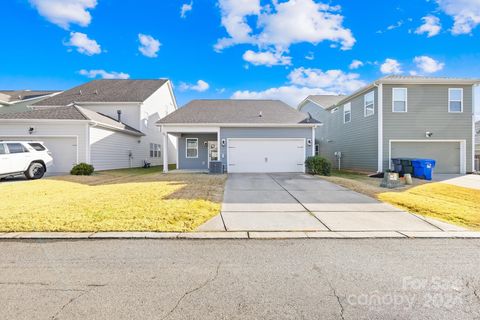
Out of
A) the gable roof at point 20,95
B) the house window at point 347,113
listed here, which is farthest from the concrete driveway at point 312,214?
the gable roof at point 20,95

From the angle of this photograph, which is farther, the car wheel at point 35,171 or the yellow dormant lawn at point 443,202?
the car wheel at point 35,171

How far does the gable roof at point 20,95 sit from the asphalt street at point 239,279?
29545 millimetres

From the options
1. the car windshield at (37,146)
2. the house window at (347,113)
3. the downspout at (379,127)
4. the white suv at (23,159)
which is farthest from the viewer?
the house window at (347,113)

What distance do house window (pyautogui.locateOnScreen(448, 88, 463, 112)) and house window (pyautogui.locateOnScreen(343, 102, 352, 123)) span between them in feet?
17.5

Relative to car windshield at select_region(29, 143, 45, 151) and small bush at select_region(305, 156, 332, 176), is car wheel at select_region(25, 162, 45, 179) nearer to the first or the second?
car windshield at select_region(29, 143, 45, 151)

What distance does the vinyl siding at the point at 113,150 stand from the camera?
14781 millimetres

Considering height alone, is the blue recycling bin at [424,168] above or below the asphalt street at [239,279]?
above

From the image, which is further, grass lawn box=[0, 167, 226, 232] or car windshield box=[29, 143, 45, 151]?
car windshield box=[29, 143, 45, 151]

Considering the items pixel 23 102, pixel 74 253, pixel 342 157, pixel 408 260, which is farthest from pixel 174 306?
pixel 23 102

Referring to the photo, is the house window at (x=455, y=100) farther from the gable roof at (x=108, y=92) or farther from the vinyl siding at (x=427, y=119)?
Result: the gable roof at (x=108, y=92)

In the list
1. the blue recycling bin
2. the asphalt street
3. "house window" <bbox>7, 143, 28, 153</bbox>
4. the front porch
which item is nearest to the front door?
the front porch

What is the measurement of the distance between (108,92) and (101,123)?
856 cm

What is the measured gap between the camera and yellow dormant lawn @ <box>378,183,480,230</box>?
5504mm

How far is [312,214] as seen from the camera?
578 centimetres
